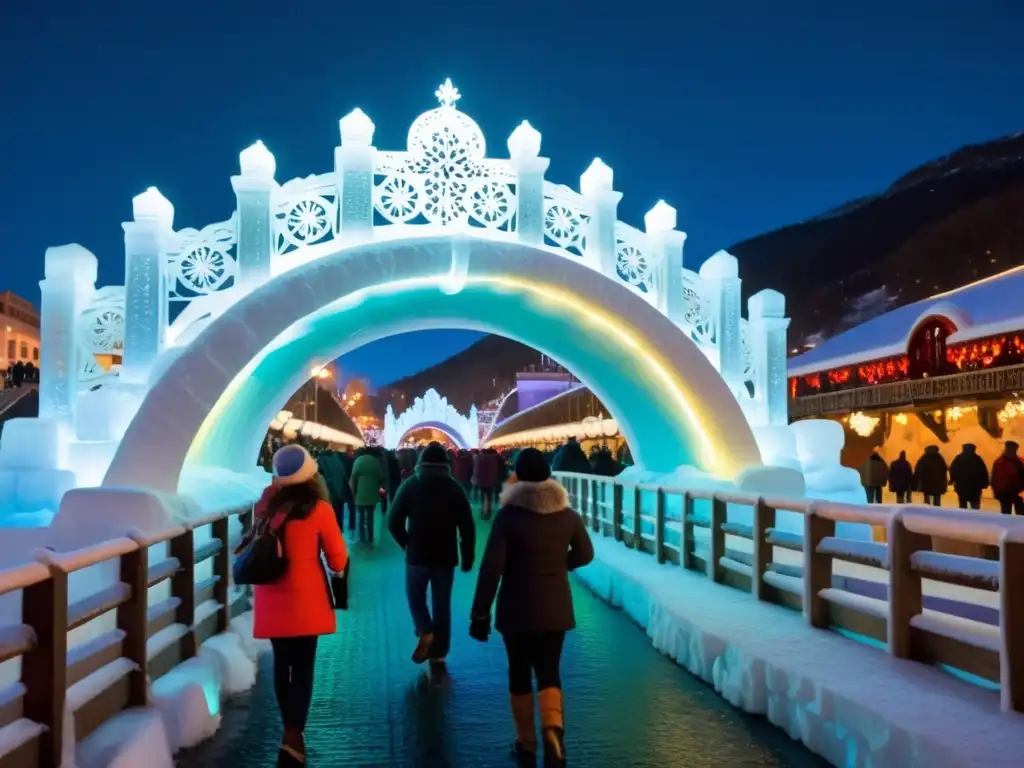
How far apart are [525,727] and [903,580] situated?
2.38 m

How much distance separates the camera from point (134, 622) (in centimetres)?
588

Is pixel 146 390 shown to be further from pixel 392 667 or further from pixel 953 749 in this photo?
pixel 953 749

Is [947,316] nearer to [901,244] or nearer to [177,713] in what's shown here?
[177,713]

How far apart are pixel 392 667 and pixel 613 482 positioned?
339 inches

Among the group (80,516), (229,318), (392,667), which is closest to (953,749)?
(392,667)

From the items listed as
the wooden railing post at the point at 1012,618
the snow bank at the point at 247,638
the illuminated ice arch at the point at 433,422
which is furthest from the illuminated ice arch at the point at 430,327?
the illuminated ice arch at the point at 433,422

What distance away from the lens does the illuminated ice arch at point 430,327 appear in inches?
522

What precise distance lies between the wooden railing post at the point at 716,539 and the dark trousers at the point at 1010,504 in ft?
31.5

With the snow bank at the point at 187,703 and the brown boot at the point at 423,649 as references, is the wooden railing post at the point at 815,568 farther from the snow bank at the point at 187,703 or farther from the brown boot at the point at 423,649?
the snow bank at the point at 187,703

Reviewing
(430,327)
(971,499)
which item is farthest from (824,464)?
(430,327)

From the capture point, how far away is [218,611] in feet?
28.7

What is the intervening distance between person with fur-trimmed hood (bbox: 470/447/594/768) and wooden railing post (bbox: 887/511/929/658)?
186 centimetres

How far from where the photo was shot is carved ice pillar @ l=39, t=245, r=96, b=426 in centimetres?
1408

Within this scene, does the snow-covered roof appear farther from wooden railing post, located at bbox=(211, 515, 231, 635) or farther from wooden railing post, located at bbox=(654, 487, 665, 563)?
wooden railing post, located at bbox=(211, 515, 231, 635)
